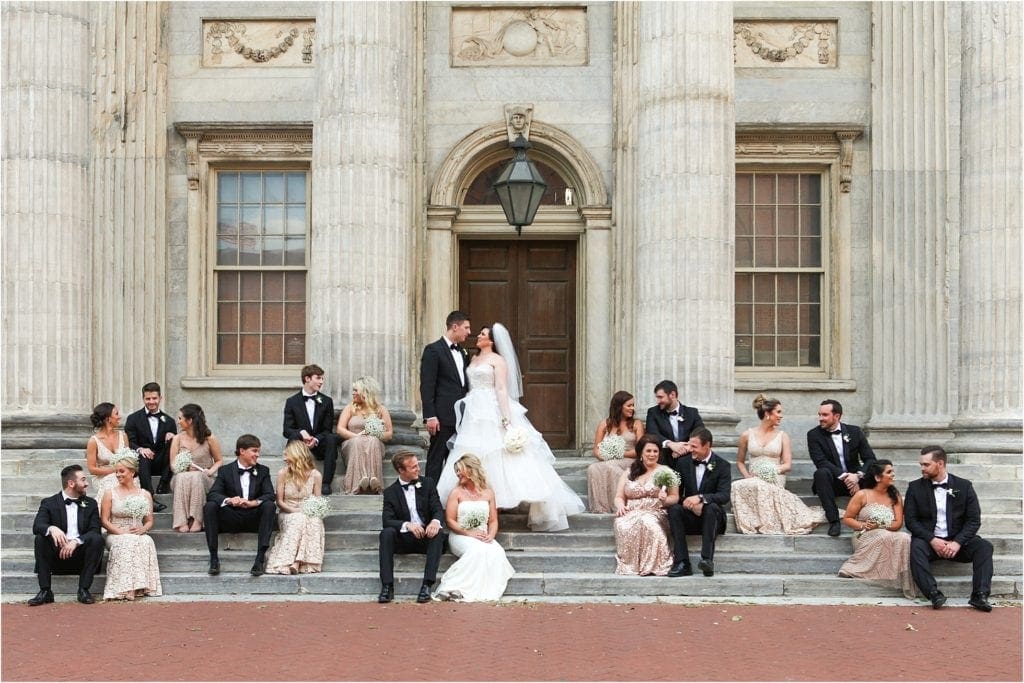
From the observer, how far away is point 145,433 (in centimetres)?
1502

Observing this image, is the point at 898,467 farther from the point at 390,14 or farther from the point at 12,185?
the point at 12,185

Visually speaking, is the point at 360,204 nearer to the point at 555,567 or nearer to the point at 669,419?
the point at 669,419

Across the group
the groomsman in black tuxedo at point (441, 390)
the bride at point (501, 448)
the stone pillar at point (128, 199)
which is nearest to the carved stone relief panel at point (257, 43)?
the stone pillar at point (128, 199)

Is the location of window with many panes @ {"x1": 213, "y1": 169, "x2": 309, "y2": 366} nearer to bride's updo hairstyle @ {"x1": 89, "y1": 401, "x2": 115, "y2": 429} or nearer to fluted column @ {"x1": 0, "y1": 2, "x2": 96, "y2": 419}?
fluted column @ {"x1": 0, "y1": 2, "x2": 96, "y2": 419}

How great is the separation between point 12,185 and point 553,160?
7182 mm

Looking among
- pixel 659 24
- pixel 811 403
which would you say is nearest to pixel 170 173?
pixel 659 24

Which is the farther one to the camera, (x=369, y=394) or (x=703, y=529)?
(x=369, y=394)

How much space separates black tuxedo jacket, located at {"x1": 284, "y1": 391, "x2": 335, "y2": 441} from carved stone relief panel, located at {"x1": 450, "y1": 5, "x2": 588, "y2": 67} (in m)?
6.20

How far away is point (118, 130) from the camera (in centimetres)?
1891

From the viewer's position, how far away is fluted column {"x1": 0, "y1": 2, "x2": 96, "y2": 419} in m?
16.5

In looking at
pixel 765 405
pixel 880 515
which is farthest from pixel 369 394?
pixel 880 515

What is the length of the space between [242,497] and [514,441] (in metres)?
2.81

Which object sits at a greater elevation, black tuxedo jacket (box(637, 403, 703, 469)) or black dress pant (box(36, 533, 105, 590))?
black tuxedo jacket (box(637, 403, 703, 469))

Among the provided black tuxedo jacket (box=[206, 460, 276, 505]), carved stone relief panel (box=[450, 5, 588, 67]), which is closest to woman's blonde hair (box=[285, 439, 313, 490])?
black tuxedo jacket (box=[206, 460, 276, 505])
